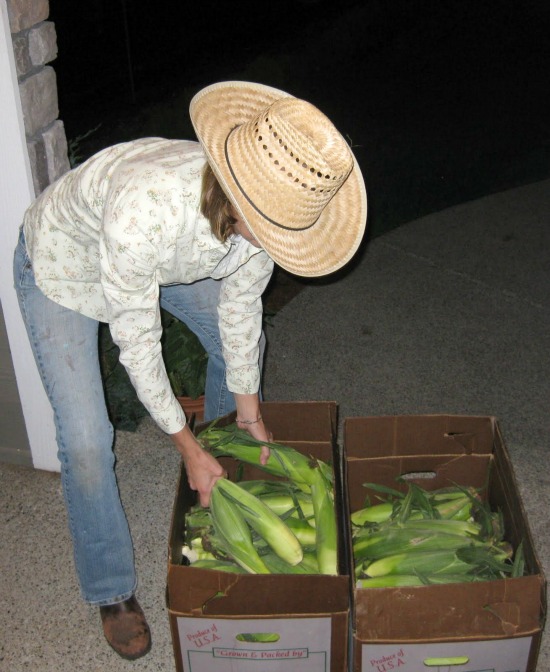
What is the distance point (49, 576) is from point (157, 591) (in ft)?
1.18

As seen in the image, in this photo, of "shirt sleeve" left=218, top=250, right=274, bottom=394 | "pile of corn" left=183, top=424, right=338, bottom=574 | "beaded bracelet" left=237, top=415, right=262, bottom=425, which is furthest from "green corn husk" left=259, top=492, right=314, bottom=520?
"shirt sleeve" left=218, top=250, right=274, bottom=394

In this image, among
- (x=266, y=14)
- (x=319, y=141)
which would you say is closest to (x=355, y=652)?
(x=319, y=141)

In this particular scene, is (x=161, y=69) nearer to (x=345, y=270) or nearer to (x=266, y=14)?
(x=266, y=14)

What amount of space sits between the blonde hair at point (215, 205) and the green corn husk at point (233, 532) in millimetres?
749

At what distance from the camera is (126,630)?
7.37 ft

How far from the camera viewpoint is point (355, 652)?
180 cm

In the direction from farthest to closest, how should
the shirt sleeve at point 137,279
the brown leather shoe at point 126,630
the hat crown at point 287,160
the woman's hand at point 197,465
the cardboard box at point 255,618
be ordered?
the brown leather shoe at point 126,630 < the woman's hand at point 197,465 < the cardboard box at point 255,618 < the shirt sleeve at point 137,279 < the hat crown at point 287,160

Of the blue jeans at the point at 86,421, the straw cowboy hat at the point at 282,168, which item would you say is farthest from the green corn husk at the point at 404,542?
the straw cowboy hat at the point at 282,168

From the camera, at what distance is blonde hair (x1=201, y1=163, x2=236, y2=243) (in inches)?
64.9

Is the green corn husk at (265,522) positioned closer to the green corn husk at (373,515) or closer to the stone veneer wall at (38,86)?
the green corn husk at (373,515)

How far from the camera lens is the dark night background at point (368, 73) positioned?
6.17 meters

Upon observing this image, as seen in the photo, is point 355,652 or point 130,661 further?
point 130,661

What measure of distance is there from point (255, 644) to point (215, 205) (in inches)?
41.4

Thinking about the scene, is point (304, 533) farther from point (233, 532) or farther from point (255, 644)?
point (255, 644)
